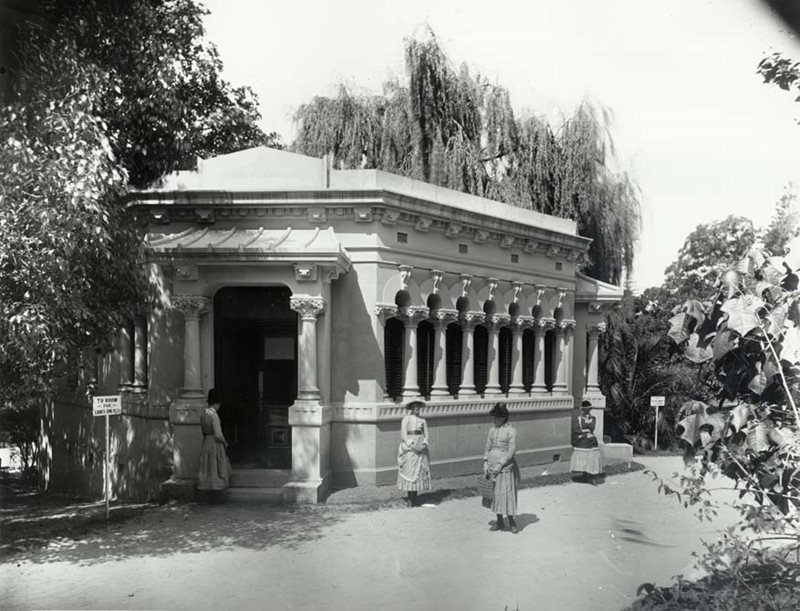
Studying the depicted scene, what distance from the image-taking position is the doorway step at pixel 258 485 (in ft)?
35.0

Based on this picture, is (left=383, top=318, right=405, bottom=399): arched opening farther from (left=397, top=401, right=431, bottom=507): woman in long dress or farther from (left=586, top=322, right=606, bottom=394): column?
(left=586, top=322, right=606, bottom=394): column

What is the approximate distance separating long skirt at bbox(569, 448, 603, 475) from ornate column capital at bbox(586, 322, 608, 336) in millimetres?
2490

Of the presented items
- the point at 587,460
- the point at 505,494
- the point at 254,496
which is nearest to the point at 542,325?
the point at 587,460

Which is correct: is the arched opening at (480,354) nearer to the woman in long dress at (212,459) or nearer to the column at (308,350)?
the column at (308,350)

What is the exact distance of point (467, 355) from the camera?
12398 mm

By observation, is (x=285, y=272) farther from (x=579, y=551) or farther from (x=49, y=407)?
(x=49, y=407)

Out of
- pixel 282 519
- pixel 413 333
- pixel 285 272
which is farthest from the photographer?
pixel 413 333

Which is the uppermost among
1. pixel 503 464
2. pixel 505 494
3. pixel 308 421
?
pixel 308 421

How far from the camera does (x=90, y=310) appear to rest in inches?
342

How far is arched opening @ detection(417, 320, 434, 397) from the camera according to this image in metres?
12.3

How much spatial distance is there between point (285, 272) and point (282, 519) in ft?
11.6

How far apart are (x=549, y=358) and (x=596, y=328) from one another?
1157 mm

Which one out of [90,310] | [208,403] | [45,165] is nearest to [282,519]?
[208,403]

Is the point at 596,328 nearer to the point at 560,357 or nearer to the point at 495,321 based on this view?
the point at 560,357
